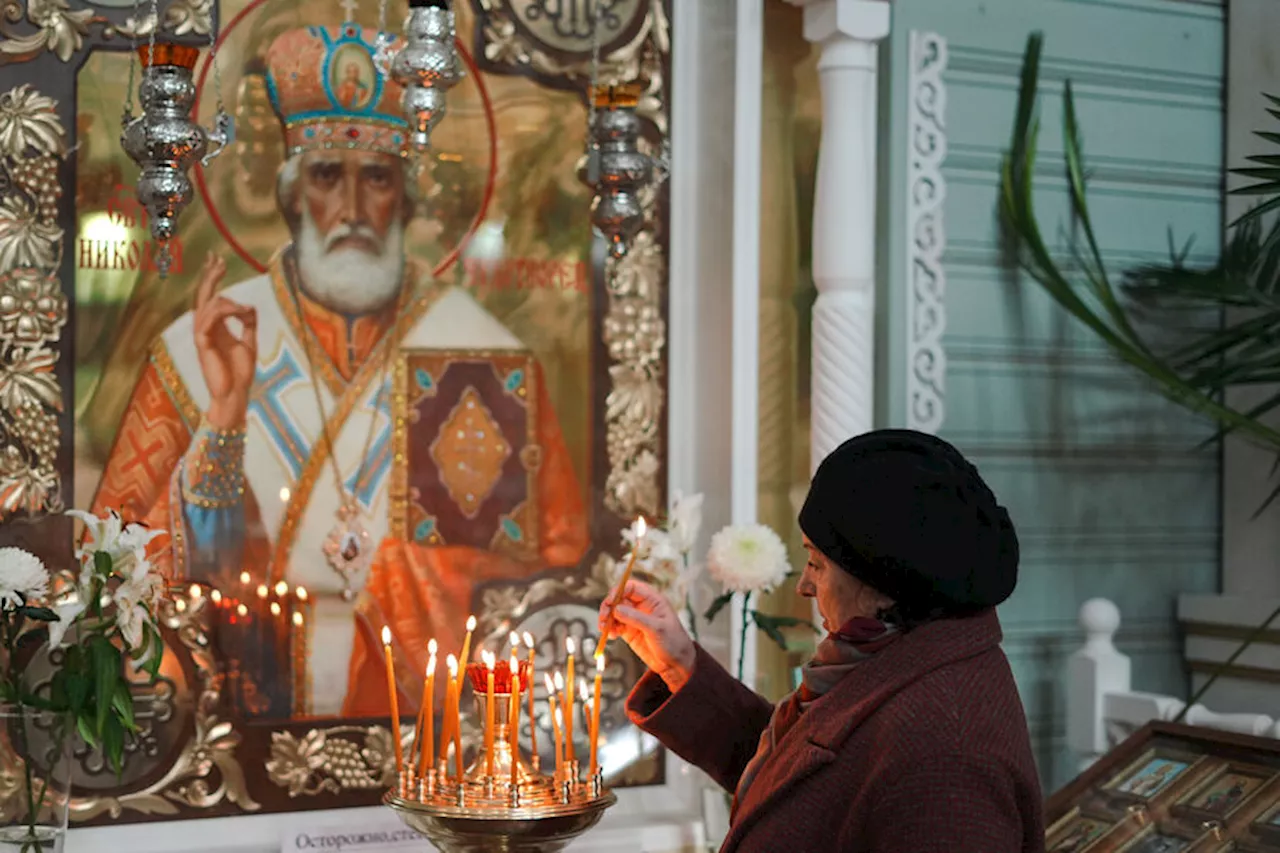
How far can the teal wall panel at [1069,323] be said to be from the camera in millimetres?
3592

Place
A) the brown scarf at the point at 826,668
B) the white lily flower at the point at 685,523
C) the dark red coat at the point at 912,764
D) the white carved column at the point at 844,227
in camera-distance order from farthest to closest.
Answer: the white carved column at the point at 844,227 → the white lily flower at the point at 685,523 → the brown scarf at the point at 826,668 → the dark red coat at the point at 912,764

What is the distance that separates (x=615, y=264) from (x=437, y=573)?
2.30 feet

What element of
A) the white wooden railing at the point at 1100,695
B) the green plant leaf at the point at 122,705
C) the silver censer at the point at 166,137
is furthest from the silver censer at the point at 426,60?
the white wooden railing at the point at 1100,695

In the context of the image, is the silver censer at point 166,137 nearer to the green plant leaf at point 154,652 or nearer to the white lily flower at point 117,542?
the white lily flower at point 117,542

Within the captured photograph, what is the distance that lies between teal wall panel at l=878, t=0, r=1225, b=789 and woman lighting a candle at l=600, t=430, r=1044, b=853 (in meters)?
1.62

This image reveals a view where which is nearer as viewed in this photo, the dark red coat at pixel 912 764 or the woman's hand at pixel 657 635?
the dark red coat at pixel 912 764

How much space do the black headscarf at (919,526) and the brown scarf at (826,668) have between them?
0.05m

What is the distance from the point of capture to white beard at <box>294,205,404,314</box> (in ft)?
10.2

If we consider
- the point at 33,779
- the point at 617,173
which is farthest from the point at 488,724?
the point at 617,173

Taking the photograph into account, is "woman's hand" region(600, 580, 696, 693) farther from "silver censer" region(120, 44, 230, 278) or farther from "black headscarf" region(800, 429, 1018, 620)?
"silver censer" region(120, 44, 230, 278)

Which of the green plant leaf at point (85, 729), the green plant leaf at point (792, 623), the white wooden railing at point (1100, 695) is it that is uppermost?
the green plant leaf at point (792, 623)

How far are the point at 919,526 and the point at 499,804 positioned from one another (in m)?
0.73

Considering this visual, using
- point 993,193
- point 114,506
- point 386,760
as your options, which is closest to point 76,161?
point 114,506

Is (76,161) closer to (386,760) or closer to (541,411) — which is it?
(541,411)
